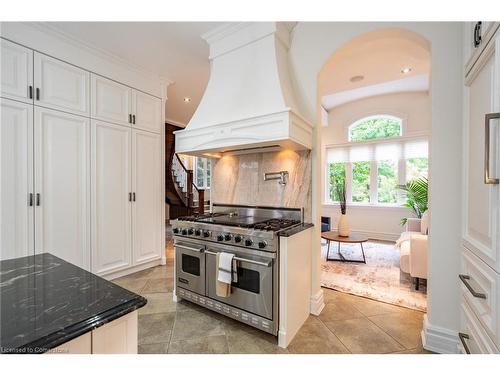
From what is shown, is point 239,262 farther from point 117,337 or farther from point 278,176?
point 117,337

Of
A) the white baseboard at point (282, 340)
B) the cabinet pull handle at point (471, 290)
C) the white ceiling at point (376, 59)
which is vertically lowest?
the white baseboard at point (282, 340)

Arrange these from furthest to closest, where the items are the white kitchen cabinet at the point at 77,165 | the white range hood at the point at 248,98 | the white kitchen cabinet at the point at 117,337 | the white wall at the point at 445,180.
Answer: the white kitchen cabinet at the point at 77,165 → the white range hood at the point at 248,98 → the white wall at the point at 445,180 → the white kitchen cabinet at the point at 117,337

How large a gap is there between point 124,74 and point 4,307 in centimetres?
337

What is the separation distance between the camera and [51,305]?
2.46ft

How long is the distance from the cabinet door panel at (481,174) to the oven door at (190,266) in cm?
203

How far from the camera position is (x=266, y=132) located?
1.97 m

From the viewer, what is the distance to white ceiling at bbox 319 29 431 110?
2205 mm

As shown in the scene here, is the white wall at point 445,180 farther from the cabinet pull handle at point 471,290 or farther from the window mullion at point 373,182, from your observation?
the window mullion at point 373,182

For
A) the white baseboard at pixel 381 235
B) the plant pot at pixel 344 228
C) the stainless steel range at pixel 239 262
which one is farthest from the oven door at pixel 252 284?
the white baseboard at pixel 381 235

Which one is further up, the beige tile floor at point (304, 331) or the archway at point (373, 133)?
the archway at point (373, 133)

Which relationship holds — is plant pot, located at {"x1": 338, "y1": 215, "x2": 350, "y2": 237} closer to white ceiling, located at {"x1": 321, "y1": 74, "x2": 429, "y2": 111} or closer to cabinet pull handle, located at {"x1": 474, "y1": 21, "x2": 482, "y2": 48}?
white ceiling, located at {"x1": 321, "y1": 74, "x2": 429, "y2": 111}

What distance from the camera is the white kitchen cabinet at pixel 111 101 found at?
2967 millimetres

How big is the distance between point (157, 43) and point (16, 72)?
147 cm
